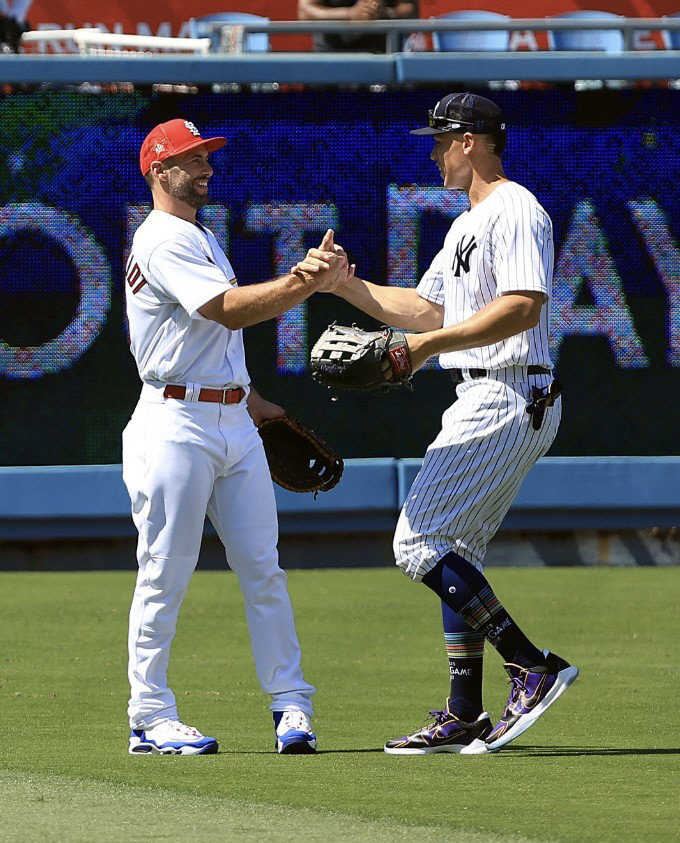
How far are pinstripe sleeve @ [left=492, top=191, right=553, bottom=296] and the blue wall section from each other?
3.97 m

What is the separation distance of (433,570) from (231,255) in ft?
13.7

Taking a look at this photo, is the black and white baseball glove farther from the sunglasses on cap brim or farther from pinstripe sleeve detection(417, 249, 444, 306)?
the sunglasses on cap brim

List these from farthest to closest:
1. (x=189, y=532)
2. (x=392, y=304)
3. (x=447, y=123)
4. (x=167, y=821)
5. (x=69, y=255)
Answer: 1. (x=69, y=255)
2. (x=392, y=304)
3. (x=447, y=123)
4. (x=189, y=532)
5. (x=167, y=821)

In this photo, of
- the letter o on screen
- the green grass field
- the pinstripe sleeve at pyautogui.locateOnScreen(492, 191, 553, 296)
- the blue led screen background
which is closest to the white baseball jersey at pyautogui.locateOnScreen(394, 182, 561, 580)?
the pinstripe sleeve at pyautogui.locateOnScreen(492, 191, 553, 296)

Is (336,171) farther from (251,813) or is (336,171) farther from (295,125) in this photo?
(251,813)

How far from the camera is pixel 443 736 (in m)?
5.04

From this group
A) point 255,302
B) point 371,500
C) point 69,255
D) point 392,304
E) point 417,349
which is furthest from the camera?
point 371,500

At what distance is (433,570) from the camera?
506cm

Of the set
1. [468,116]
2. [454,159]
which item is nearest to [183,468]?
[454,159]

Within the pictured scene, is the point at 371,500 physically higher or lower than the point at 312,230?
lower

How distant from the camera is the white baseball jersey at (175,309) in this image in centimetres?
492

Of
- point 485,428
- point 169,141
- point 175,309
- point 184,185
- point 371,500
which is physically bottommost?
point 371,500

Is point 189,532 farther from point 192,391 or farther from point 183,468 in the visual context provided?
point 192,391

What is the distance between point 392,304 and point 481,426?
743mm
